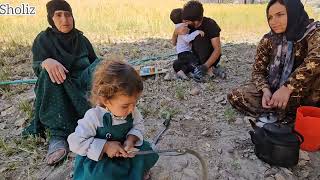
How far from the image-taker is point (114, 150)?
185 centimetres

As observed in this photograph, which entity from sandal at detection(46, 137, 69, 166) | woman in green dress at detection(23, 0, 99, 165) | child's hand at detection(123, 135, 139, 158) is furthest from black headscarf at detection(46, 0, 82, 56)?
child's hand at detection(123, 135, 139, 158)

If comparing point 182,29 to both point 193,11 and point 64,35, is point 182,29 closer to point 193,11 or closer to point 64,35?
point 193,11

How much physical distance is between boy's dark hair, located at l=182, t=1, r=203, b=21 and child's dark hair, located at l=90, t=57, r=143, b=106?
6.20ft

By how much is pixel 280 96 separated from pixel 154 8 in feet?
18.1

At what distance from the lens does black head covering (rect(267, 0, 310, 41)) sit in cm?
269

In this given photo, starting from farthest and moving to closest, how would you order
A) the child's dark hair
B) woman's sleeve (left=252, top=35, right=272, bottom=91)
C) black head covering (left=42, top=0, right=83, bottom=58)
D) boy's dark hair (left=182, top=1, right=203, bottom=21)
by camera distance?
boy's dark hair (left=182, top=1, right=203, bottom=21) < woman's sleeve (left=252, top=35, right=272, bottom=91) < black head covering (left=42, top=0, right=83, bottom=58) < the child's dark hair

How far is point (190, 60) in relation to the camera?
3.85 meters

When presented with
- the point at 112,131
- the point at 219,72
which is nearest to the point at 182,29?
the point at 219,72

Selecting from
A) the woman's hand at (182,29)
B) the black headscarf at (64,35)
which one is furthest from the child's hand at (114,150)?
the woman's hand at (182,29)

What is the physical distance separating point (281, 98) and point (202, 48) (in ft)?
4.43

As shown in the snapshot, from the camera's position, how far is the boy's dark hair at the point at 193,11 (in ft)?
11.7

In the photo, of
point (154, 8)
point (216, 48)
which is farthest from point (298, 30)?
point (154, 8)

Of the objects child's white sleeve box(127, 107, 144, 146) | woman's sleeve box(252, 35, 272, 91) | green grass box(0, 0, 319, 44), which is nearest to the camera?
child's white sleeve box(127, 107, 144, 146)

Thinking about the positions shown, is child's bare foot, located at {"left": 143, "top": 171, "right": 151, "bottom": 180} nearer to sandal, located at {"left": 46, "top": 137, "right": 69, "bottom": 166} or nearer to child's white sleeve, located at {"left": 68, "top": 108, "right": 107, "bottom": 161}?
child's white sleeve, located at {"left": 68, "top": 108, "right": 107, "bottom": 161}
